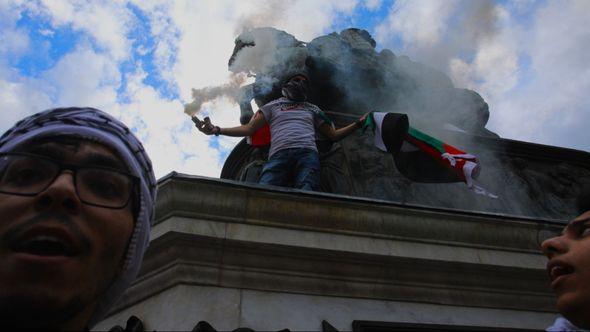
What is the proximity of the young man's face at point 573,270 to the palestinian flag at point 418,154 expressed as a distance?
2.94 meters

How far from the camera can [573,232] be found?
2.61 m

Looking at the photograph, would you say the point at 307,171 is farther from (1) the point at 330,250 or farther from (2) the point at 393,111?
(2) the point at 393,111

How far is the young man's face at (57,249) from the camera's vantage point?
1.63 metres

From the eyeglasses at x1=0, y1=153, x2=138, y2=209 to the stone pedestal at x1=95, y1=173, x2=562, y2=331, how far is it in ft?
4.57

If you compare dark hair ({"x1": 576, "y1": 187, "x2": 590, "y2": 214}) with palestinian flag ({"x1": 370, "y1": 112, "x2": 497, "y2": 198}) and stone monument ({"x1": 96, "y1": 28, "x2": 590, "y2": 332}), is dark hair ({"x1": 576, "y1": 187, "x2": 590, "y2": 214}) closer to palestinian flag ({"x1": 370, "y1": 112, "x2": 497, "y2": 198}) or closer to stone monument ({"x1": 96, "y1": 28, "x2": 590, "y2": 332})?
stone monument ({"x1": 96, "y1": 28, "x2": 590, "y2": 332})

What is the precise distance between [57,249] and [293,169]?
3950mm

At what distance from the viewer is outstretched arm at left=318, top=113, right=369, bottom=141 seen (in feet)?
19.2

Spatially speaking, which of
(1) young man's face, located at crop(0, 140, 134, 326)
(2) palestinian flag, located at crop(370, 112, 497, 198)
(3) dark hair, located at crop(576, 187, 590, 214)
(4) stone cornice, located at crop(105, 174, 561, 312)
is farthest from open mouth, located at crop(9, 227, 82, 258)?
(2) palestinian flag, located at crop(370, 112, 497, 198)

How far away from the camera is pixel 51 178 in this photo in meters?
1.93

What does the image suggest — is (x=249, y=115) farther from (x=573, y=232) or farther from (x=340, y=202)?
(x=573, y=232)

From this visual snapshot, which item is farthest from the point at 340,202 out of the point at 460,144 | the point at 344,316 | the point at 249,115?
the point at 249,115

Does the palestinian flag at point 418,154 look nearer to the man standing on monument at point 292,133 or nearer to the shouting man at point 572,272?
the man standing on monument at point 292,133

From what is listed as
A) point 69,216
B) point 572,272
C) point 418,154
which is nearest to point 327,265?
point 572,272

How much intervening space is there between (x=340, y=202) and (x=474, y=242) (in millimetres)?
1239
